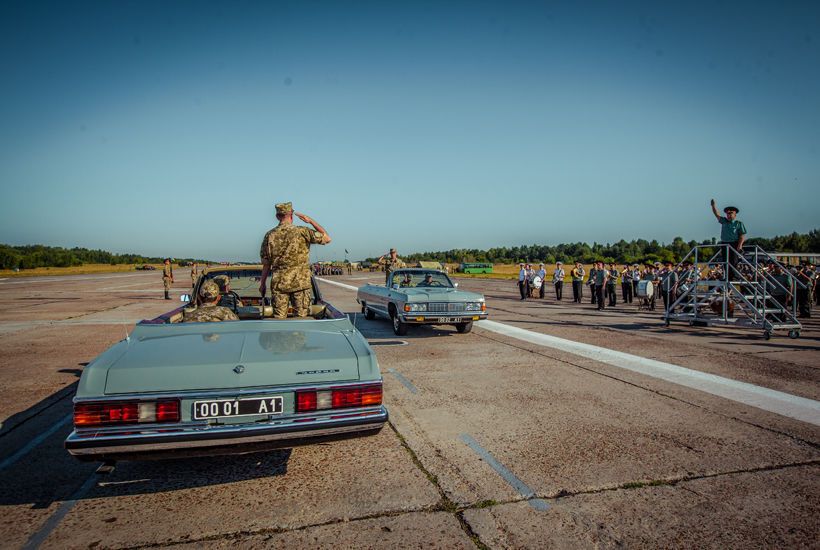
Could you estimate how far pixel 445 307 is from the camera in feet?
30.0

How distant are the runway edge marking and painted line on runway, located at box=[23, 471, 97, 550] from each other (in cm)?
606

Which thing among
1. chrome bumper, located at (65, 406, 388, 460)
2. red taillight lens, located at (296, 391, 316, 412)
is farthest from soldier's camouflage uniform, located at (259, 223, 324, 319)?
chrome bumper, located at (65, 406, 388, 460)

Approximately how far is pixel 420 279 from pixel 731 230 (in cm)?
667

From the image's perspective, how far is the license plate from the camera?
2814 millimetres

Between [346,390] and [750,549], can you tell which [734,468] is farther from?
[346,390]

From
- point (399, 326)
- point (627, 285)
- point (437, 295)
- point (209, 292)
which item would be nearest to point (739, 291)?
point (437, 295)

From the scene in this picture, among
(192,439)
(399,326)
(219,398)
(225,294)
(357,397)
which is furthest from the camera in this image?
(399,326)

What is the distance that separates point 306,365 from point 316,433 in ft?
1.44

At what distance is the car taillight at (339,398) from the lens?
298 cm

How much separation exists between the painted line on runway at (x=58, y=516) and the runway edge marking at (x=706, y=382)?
6.06 meters

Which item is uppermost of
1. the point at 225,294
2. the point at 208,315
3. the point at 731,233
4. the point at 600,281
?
the point at 731,233

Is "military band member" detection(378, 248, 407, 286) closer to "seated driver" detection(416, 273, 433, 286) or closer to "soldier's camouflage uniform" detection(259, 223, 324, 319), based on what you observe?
"seated driver" detection(416, 273, 433, 286)

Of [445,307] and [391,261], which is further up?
[391,261]

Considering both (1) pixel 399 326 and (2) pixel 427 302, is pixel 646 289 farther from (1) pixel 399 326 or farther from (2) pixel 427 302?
(1) pixel 399 326
